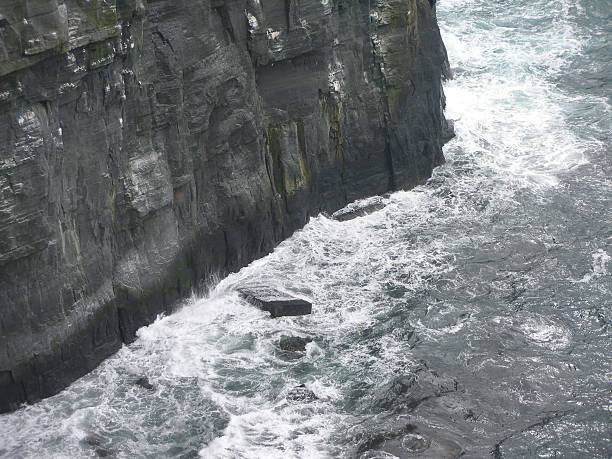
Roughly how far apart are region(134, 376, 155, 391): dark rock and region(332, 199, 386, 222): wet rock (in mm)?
13589

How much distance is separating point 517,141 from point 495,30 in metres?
14.9

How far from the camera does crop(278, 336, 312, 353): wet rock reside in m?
37.9

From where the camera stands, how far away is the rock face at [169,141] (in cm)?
3309

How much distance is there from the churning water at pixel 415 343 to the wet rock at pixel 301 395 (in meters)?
0.08

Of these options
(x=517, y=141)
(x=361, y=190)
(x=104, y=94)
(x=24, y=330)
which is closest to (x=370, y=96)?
(x=361, y=190)

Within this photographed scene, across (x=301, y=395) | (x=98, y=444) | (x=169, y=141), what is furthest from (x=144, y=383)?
(x=169, y=141)

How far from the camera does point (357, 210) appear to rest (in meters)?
47.2

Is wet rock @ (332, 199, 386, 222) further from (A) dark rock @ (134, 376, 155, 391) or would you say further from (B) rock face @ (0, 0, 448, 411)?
(A) dark rock @ (134, 376, 155, 391)

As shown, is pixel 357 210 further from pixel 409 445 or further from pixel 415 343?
pixel 409 445

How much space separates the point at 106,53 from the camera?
113 ft

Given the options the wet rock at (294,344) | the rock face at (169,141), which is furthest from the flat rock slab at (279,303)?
the rock face at (169,141)

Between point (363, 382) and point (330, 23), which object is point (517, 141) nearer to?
point (330, 23)

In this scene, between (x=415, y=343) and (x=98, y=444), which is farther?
(x=415, y=343)

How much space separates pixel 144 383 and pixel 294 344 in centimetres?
549
